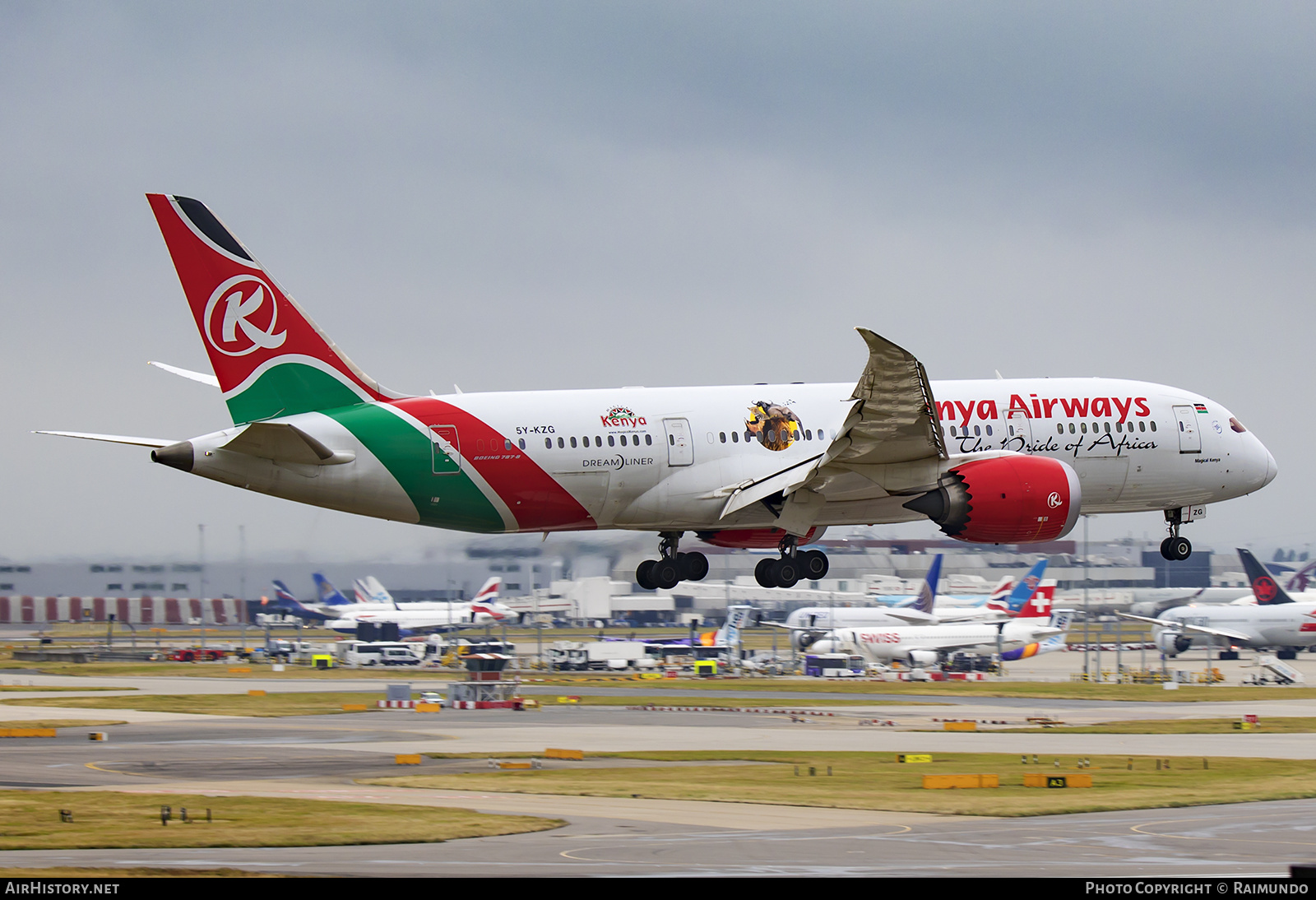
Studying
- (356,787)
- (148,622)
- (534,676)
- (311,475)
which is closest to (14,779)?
(356,787)

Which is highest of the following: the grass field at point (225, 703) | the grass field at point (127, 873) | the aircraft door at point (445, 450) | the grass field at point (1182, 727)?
the aircraft door at point (445, 450)

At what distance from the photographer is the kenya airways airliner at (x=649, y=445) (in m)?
39.2

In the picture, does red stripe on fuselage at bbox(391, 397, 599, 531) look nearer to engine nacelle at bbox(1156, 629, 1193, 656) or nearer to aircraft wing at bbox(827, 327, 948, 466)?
aircraft wing at bbox(827, 327, 948, 466)

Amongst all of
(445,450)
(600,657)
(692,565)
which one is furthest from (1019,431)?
(600,657)

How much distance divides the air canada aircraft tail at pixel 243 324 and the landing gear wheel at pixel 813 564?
48.1 ft

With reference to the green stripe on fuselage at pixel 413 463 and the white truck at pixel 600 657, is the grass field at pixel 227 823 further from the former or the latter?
the white truck at pixel 600 657

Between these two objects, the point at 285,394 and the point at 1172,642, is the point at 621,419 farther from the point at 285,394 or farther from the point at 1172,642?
the point at 1172,642

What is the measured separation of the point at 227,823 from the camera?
3284 cm

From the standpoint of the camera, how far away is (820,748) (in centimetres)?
5134

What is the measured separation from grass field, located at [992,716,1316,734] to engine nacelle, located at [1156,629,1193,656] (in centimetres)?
4609

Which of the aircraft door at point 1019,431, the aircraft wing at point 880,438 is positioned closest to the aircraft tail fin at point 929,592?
the aircraft door at point 1019,431

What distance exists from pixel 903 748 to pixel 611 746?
33.2 ft

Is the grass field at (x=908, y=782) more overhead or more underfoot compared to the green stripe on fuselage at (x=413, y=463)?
more underfoot

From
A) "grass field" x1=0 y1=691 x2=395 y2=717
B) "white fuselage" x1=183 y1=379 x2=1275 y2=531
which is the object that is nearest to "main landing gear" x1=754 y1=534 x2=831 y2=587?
"white fuselage" x1=183 y1=379 x2=1275 y2=531
